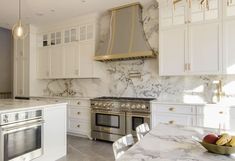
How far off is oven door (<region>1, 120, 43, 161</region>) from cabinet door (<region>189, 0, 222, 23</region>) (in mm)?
3124

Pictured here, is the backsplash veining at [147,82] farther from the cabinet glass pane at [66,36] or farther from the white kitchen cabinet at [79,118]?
the cabinet glass pane at [66,36]

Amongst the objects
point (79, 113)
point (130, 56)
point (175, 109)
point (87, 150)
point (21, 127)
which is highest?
point (130, 56)

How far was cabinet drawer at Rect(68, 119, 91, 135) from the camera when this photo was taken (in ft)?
14.4

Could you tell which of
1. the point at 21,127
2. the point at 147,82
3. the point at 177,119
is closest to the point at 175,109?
the point at 177,119

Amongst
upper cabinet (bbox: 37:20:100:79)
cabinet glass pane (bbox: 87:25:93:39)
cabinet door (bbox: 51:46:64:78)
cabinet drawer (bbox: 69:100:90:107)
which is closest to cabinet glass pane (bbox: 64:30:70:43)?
upper cabinet (bbox: 37:20:100:79)

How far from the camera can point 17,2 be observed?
385cm

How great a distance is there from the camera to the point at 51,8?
4.17 m

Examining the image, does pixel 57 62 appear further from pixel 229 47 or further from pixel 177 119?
pixel 229 47

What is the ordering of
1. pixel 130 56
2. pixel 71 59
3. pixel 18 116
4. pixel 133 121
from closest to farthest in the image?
pixel 18 116 < pixel 133 121 < pixel 130 56 < pixel 71 59

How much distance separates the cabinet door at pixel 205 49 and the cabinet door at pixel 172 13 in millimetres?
278

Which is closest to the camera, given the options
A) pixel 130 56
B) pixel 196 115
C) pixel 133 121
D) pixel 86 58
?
pixel 196 115

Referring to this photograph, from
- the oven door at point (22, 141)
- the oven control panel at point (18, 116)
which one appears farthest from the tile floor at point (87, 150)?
the oven control panel at point (18, 116)

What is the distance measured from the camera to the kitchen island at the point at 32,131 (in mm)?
2377

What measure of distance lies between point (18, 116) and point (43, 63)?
3.16m
